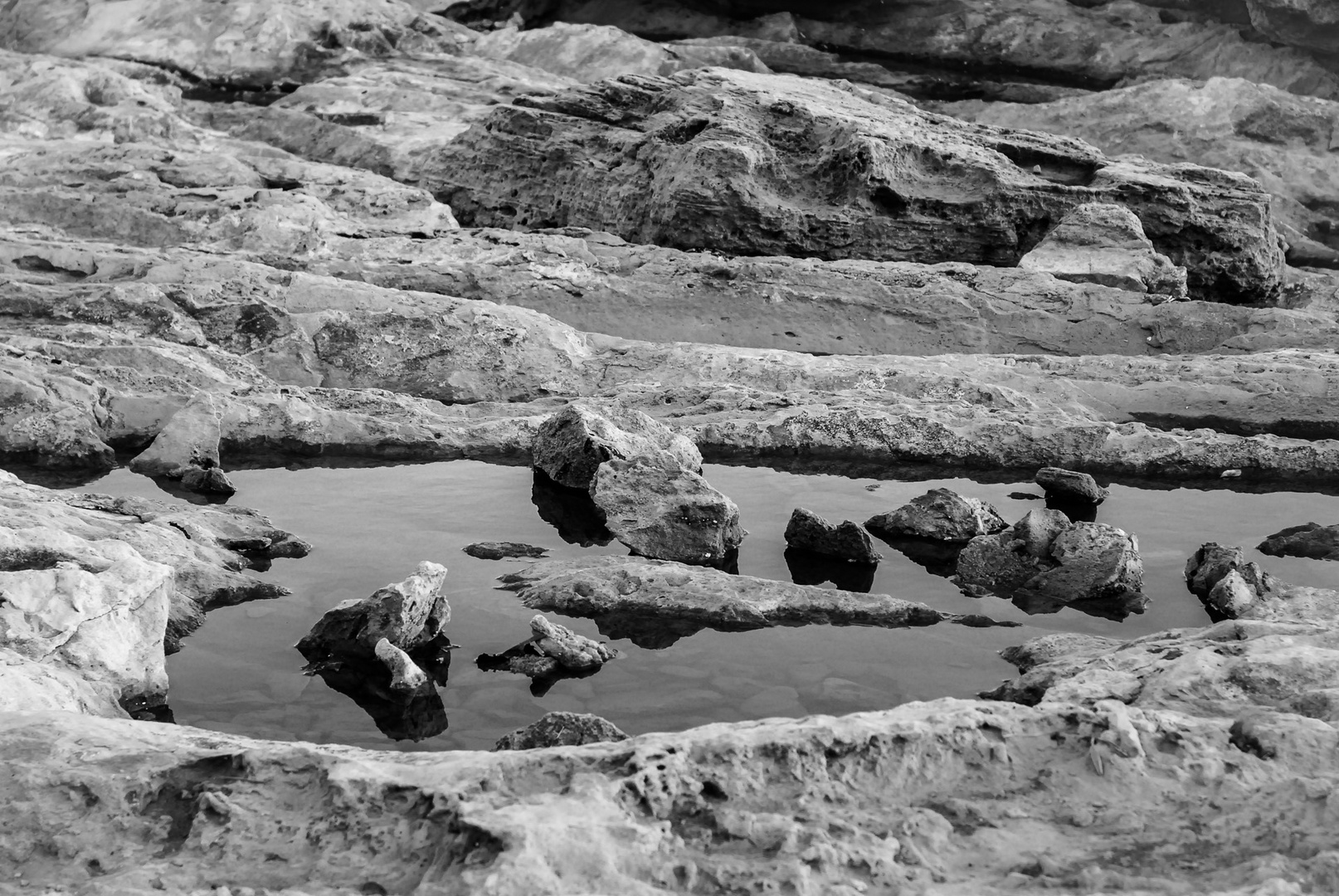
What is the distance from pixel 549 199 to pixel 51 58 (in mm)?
8655

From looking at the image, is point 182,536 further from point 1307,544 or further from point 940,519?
point 1307,544

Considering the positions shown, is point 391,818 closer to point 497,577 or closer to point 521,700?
point 521,700

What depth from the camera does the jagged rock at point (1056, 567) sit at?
556cm

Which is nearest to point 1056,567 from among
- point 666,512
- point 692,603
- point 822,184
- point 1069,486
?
point 1069,486

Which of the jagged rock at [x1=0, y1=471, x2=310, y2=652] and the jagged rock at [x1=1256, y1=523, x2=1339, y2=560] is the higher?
the jagged rock at [x1=1256, y1=523, x2=1339, y2=560]

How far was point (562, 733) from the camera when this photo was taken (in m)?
3.78

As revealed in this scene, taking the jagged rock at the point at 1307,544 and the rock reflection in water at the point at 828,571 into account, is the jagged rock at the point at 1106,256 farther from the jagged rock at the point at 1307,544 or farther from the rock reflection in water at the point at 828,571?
the rock reflection in water at the point at 828,571

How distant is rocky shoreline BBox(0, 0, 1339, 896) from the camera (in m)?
2.64

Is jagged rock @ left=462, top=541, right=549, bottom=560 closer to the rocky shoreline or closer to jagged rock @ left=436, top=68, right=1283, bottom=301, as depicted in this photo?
the rocky shoreline

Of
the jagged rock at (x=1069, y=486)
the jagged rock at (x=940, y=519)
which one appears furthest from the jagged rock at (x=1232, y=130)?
the jagged rock at (x=940, y=519)

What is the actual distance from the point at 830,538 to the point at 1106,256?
7.47 meters

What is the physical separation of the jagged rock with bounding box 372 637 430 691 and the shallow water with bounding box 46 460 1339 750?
0.14 meters

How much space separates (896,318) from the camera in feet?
35.3

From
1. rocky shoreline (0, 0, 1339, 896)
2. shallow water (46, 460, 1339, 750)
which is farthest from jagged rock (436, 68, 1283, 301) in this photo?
shallow water (46, 460, 1339, 750)
